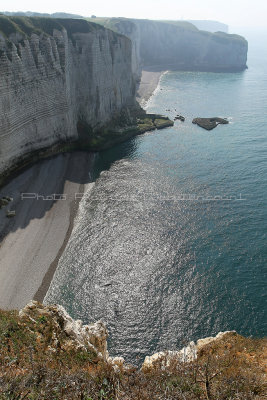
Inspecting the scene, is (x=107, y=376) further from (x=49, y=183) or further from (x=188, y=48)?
(x=188, y=48)

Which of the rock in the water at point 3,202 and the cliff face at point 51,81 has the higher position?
the cliff face at point 51,81

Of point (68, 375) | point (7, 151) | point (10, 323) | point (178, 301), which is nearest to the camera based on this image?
point (68, 375)

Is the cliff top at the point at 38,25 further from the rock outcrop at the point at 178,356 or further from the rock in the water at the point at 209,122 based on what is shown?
the rock outcrop at the point at 178,356

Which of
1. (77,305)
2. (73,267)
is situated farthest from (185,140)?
(77,305)

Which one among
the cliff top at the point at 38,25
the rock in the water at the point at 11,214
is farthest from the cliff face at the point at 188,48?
the rock in the water at the point at 11,214

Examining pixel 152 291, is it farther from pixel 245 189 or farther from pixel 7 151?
pixel 7 151

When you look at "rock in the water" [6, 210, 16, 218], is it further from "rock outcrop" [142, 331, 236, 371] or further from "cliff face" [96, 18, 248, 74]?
"cliff face" [96, 18, 248, 74]
